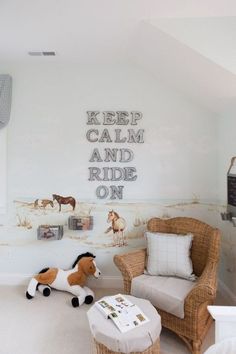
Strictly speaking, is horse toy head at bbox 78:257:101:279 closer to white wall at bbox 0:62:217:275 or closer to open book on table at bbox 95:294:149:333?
white wall at bbox 0:62:217:275

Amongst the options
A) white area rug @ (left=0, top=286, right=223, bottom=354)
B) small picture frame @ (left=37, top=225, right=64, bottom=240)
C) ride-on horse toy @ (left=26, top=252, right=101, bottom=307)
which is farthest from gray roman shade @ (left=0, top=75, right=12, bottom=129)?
white area rug @ (left=0, top=286, right=223, bottom=354)

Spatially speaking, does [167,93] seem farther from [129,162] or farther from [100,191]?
[100,191]

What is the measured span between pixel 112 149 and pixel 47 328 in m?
1.90

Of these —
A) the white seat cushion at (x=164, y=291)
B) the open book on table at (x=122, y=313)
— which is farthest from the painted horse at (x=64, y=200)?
the open book on table at (x=122, y=313)

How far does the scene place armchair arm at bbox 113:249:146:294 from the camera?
2.35m

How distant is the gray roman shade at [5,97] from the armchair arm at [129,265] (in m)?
2.01

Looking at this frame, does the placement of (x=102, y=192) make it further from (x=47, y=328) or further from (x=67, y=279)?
(x=47, y=328)

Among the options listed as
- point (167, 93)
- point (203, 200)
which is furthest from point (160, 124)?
point (203, 200)

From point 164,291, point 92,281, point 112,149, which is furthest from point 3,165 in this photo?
point 164,291

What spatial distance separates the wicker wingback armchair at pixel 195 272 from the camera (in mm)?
Result: 1951

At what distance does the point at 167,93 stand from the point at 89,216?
1.68 m

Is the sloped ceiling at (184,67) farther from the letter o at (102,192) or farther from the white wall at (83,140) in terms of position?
the letter o at (102,192)

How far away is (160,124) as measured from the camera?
3.04 metres

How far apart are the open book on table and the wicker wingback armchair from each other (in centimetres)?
40
